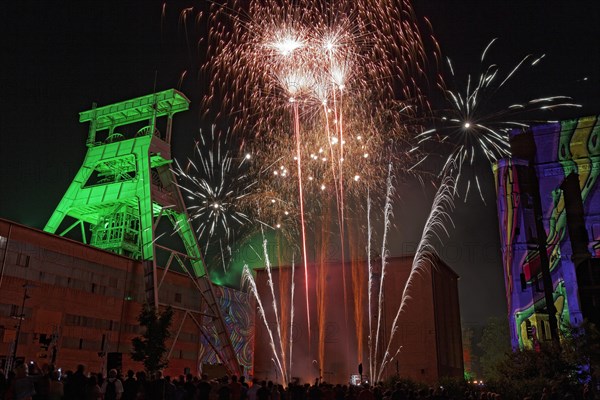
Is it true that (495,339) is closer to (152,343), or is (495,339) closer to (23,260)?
(152,343)

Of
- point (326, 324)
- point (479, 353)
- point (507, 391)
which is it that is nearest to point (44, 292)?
point (507, 391)

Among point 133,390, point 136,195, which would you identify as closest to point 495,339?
point 136,195

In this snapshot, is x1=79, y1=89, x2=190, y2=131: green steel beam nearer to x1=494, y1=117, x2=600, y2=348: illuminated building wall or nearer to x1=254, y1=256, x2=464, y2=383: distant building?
x1=254, y1=256, x2=464, y2=383: distant building

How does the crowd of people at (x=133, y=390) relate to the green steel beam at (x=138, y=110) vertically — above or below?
below

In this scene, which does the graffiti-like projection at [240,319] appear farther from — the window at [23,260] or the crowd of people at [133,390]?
the crowd of people at [133,390]

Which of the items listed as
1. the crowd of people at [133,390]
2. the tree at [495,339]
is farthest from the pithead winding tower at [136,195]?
the tree at [495,339]

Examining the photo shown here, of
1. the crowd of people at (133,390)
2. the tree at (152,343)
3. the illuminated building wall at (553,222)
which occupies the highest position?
the illuminated building wall at (553,222)

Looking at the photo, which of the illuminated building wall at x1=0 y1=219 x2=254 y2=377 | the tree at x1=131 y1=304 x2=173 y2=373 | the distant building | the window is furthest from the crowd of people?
the distant building
